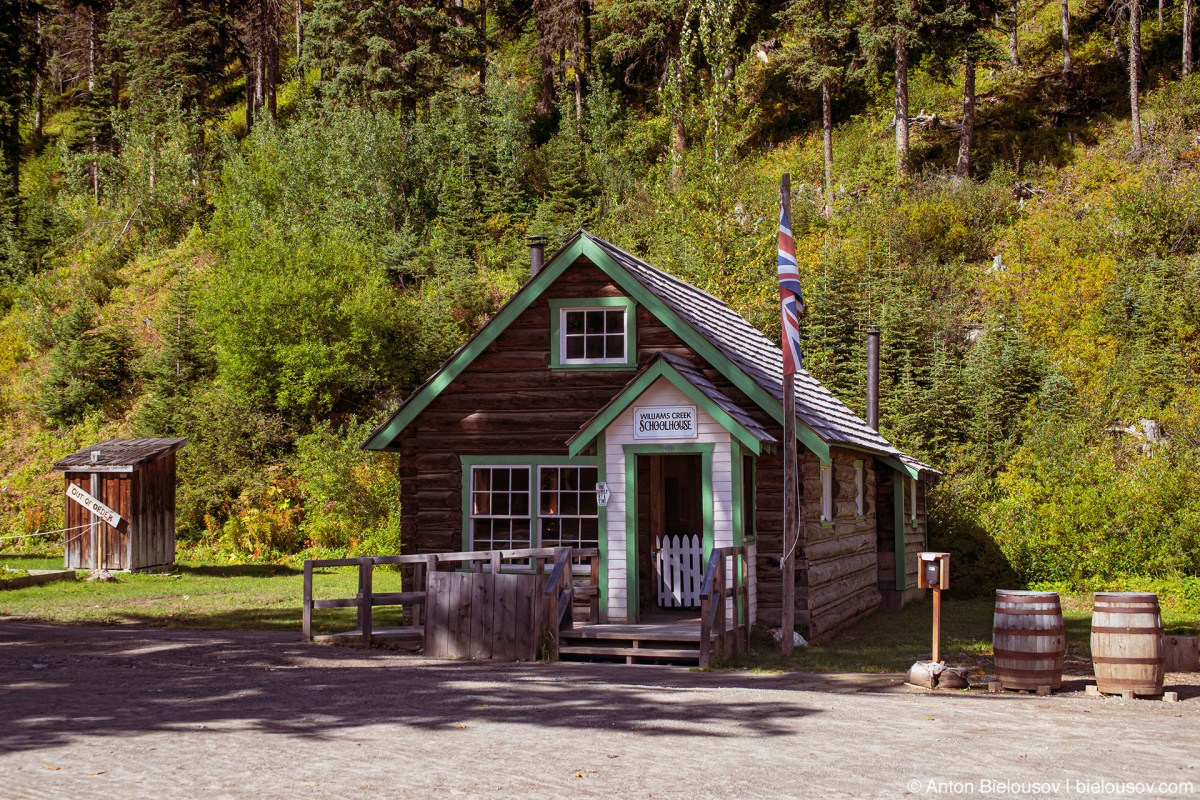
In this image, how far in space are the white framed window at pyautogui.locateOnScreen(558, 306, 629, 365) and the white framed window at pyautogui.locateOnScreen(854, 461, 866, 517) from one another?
5.55m

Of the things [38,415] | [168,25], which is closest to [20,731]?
[38,415]

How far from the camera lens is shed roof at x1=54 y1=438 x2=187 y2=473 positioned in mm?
20453

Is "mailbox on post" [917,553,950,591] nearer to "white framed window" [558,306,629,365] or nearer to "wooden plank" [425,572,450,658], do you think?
"wooden plank" [425,572,450,658]

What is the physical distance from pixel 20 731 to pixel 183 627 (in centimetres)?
742

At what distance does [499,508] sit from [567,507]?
1125 mm

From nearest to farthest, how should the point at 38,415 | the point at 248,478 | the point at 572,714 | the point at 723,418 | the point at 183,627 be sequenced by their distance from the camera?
the point at 572,714
the point at 723,418
the point at 183,627
the point at 248,478
the point at 38,415

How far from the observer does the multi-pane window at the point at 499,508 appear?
1462cm

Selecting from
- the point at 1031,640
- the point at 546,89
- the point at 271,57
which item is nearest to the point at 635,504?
the point at 1031,640

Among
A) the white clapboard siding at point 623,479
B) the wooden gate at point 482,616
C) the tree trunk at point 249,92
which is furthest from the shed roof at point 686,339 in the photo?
the tree trunk at point 249,92

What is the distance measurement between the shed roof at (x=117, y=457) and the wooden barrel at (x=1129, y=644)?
18.8 meters

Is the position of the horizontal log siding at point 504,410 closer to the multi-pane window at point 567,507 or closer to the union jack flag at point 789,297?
the multi-pane window at point 567,507

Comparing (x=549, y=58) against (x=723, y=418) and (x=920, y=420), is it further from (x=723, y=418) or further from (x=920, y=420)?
(x=723, y=418)

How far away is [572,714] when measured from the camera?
7883 millimetres

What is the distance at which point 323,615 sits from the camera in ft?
53.2
